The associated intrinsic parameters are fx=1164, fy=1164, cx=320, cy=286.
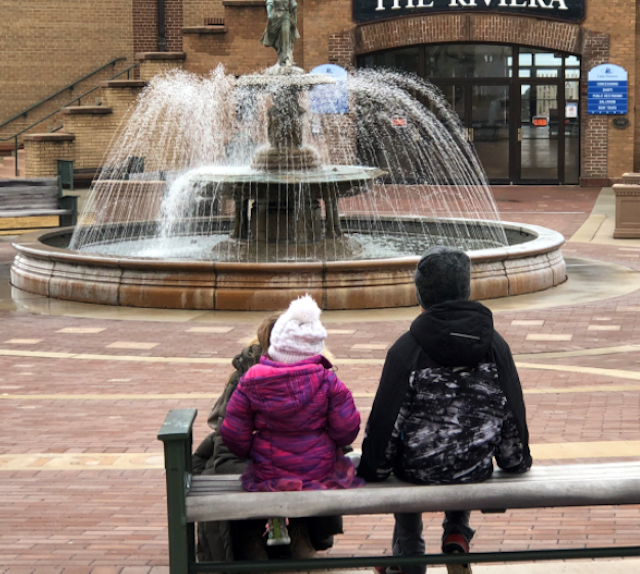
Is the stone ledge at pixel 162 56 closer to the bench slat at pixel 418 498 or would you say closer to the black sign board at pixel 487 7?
the black sign board at pixel 487 7

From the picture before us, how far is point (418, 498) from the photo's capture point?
419cm

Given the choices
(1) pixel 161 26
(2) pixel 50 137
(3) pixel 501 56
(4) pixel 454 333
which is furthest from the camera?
(1) pixel 161 26

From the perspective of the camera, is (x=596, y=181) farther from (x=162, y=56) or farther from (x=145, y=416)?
(x=145, y=416)

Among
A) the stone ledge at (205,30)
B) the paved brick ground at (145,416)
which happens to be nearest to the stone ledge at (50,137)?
the stone ledge at (205,30)

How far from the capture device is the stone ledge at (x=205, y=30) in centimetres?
3095

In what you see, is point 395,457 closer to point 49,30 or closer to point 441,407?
point 441,407

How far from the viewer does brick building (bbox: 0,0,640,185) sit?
97.1 feet

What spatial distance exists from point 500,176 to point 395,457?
27.4 meters

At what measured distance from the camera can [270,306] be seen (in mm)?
12156

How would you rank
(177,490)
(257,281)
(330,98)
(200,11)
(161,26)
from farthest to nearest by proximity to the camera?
(200,11) → (161,26) → (330,98) → (257,281) → (177,490)

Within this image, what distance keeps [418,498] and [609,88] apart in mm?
27069

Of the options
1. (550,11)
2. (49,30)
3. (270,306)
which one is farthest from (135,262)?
(49,30)

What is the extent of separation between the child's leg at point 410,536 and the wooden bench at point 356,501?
325mm

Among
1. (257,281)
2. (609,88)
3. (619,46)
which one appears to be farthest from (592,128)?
(257,281)
